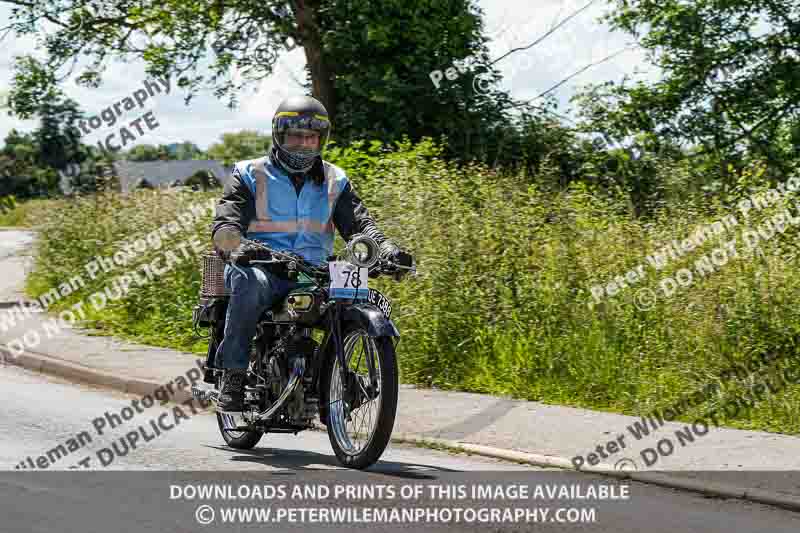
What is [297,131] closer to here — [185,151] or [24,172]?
[24,172]

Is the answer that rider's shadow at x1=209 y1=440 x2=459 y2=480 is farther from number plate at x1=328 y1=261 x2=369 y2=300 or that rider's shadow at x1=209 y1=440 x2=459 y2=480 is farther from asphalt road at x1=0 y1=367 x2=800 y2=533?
number plate at x1=328 y1=261 x2=369 y2=300

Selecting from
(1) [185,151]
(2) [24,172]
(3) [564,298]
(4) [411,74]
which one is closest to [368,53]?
(4) [411,74]

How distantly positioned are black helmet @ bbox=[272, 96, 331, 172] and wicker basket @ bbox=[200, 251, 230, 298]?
2.90 feet

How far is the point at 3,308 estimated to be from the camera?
19406 millimetres

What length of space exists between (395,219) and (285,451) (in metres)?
4.93

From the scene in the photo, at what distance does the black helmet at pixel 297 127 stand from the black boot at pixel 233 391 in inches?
53.2

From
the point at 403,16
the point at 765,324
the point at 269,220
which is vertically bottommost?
the point at 765,324

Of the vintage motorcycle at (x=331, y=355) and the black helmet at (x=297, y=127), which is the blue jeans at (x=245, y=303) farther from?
the black helmet at (x=297, y=127)

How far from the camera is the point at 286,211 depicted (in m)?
7.59

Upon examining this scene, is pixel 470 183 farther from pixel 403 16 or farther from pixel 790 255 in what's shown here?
pixel 403 16

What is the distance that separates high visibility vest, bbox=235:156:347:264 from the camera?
24.8ft

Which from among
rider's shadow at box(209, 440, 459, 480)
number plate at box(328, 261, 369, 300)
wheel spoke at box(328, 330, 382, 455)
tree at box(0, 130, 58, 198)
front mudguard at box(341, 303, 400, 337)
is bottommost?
rider's shadow at box(209, 440, 459, 480)

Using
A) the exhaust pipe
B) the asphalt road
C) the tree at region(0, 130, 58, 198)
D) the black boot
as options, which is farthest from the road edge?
the tree at region(0, 130, 58, 198)

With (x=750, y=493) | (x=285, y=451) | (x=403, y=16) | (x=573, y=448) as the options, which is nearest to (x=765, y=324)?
(x=573, y=448)
